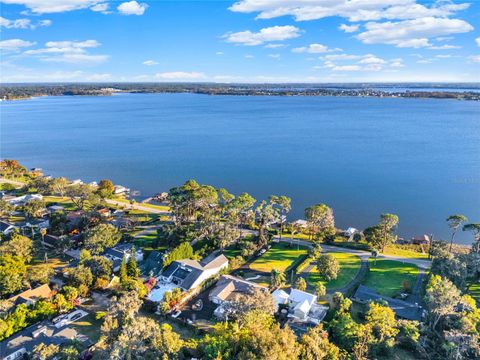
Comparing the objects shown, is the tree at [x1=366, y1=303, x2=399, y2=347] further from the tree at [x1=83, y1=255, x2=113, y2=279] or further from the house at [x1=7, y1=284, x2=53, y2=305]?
the house at [x1=7, y1=284, x2=53, y2=305]

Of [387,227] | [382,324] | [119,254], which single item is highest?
[387,227]

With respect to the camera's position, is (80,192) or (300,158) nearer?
(80,192)

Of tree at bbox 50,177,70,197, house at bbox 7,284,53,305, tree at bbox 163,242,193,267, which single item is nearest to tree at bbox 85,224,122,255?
house at bbox 7,284,53,305

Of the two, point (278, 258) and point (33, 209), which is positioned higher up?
point (33, 209)

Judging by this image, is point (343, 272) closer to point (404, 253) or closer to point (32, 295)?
point (404, 253)

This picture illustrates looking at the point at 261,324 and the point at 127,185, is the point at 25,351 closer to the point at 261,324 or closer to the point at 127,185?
the point at 261,324

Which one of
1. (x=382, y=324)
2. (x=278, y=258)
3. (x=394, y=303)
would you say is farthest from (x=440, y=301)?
(x=278, y=258)

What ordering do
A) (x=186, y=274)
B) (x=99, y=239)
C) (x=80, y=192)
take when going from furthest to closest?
(x=80, y=192) < (x=99, y=239) < (x=186, y=274)
